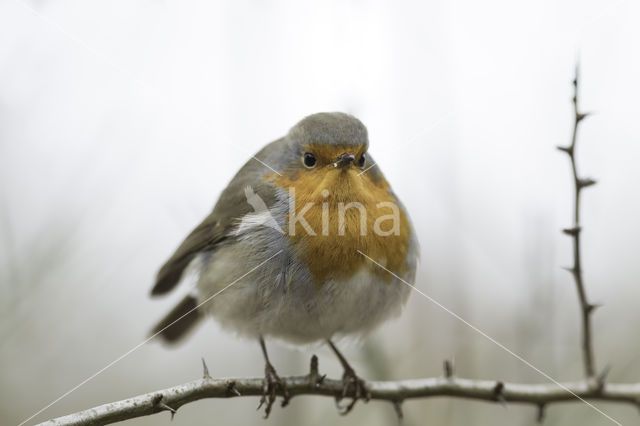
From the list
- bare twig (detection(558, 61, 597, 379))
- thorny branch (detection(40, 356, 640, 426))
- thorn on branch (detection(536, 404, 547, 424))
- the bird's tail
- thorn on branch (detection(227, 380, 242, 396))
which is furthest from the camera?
the bird's tail

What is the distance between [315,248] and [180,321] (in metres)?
1.85

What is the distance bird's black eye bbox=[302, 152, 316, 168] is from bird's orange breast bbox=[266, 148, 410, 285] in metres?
0.04

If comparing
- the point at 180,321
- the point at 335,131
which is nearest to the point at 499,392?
the point at 335,131

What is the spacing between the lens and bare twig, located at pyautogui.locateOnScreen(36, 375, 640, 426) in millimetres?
2768

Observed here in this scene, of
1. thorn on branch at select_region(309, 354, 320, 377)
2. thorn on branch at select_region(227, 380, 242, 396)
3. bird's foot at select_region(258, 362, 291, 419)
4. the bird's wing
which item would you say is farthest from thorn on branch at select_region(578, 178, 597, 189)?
the bird's wing

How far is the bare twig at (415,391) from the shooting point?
277 cm

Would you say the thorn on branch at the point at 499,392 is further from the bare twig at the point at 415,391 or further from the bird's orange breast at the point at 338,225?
the bird's orange breast at the point at 338,225

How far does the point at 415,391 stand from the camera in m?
3.29

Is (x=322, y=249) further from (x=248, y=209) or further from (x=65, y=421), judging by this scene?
(x=65, y=421)

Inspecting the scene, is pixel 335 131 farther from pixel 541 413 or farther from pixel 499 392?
pixel 541 413

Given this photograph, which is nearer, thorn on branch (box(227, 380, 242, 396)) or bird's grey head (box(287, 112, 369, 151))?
thorn on branch (box(227, 380, 242, 396))

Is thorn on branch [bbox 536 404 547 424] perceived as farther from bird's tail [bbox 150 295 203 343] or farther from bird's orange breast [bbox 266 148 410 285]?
bird's tail [bbox 150 295 203 343]

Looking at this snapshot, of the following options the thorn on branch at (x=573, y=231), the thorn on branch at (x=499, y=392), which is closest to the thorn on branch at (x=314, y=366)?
the thorn on branch at (x=499, y=392)

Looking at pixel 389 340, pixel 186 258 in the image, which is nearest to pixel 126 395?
pixel 186 258
